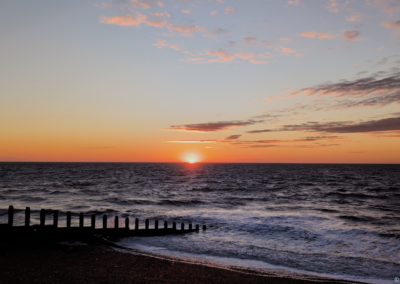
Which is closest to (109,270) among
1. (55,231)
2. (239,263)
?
(55,231)

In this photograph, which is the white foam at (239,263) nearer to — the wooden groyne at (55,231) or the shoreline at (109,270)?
the shoreline at (109,270)

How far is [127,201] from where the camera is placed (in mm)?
34688

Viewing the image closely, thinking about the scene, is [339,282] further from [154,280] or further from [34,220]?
[34,220]

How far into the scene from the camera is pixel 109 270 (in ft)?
32.7

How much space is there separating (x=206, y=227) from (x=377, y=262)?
9.83 m

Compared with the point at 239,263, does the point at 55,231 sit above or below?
above

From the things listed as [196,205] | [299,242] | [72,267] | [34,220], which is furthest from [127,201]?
[72,267]

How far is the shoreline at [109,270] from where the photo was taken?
9078 mm

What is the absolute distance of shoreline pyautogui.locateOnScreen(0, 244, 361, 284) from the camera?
908 cm

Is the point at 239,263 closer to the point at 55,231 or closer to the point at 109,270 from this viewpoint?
the point at 109,270

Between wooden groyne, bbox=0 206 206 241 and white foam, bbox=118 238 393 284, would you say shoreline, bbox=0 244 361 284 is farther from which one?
wooden groyne, bbox=0 206 206 241

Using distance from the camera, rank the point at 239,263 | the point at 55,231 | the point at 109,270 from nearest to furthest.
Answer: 1. the point at 109,270
2. the point at 239,263
3. the point at 55,231

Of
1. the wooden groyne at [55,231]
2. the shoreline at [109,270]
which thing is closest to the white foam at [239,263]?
the shoreline at [109,270]

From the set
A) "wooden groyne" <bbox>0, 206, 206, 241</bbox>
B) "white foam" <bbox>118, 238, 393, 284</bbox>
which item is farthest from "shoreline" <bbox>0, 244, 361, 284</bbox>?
"wooden groyne" <bbox>0, 206, 206, 241</bbox>
